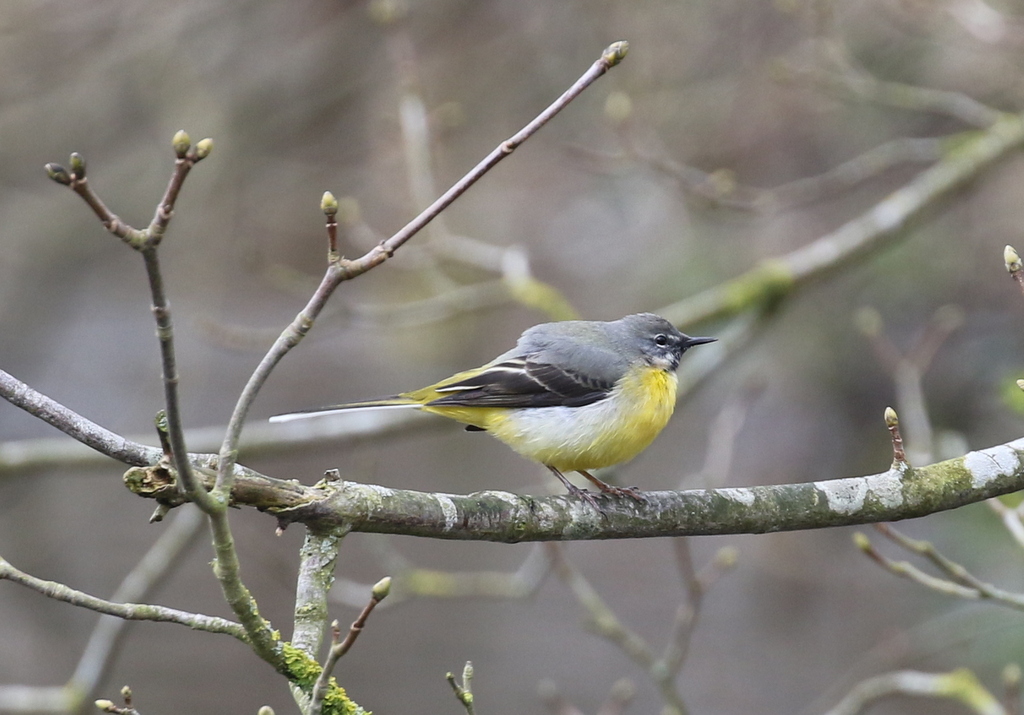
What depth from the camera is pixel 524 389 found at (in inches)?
196

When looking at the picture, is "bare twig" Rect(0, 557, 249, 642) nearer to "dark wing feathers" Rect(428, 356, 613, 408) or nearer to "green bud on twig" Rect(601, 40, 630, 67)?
"green bud on twig" Rect(601, 40, 630, 67)

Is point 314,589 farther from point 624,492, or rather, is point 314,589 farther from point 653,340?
point 653,340

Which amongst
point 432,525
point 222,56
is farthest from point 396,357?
point 432,525

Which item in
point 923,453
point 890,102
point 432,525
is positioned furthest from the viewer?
point 890,102

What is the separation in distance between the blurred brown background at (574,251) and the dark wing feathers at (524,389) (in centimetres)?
212

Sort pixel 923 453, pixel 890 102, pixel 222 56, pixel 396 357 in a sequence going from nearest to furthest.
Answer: pixel 923 453 < pixel 890 102 < pixel 222 56 < pixel 396 357

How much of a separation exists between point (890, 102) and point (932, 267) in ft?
8.08

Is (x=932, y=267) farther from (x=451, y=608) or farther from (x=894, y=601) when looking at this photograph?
(x=451, y=608)

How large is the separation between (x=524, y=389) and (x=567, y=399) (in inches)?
8.7

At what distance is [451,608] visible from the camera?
464 inches

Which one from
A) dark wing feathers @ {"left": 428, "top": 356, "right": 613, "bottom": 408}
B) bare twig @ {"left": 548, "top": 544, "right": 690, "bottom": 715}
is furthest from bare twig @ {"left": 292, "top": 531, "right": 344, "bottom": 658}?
bare twig @ {"left": 548, "top": 544, "right": 690, "bottom": 715}

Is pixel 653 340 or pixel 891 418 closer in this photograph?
pixel 891 418

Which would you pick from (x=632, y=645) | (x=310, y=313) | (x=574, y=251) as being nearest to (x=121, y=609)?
(x=310, y=313)

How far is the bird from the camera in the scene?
4715mm
